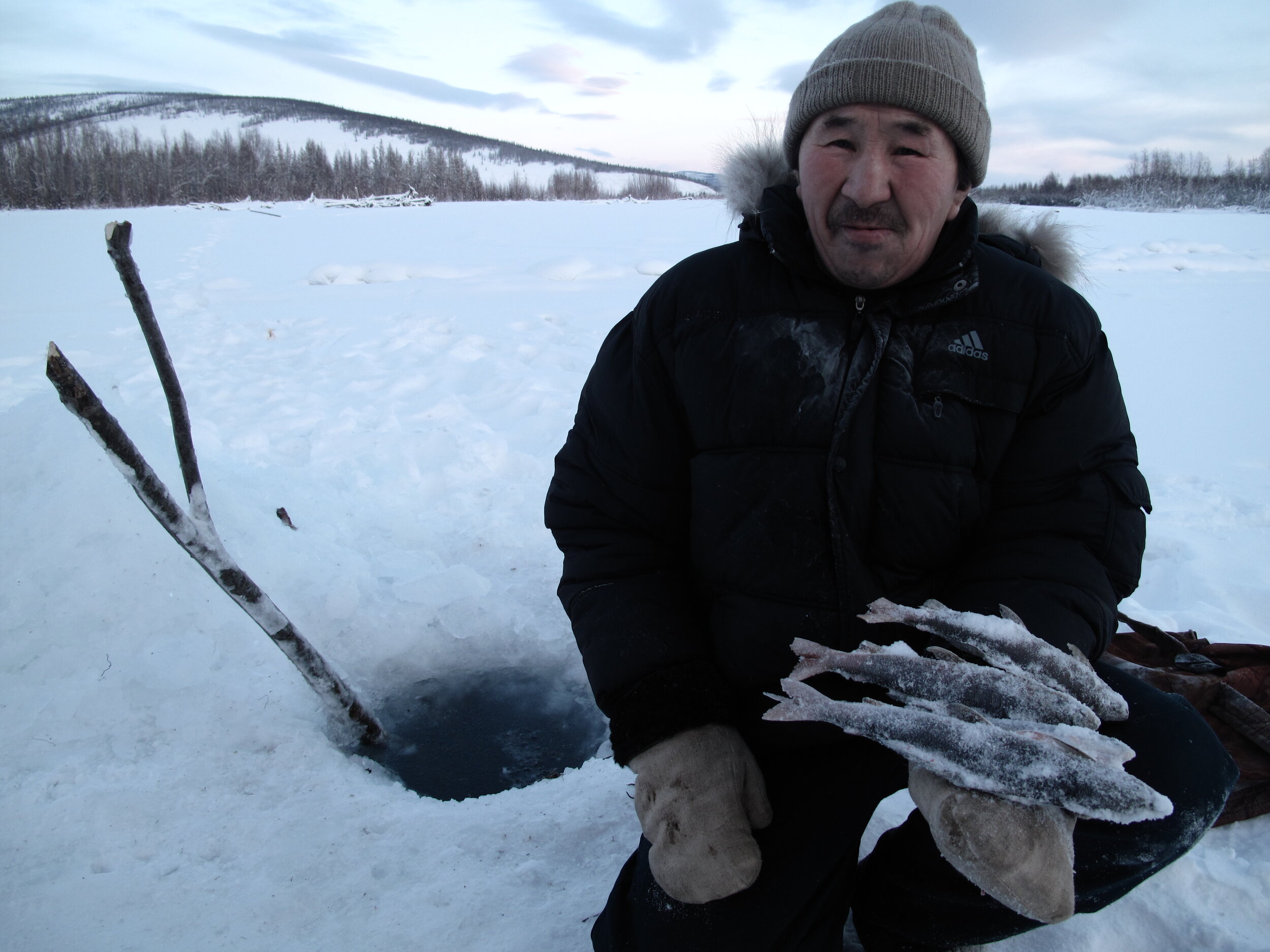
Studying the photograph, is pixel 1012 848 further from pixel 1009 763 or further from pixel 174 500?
pixel 174 500

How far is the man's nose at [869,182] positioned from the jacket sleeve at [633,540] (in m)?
0.40

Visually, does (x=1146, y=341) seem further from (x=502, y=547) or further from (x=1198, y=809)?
(x=1198, y=809)

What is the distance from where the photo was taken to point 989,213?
1.67 meters

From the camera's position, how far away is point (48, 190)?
102ft

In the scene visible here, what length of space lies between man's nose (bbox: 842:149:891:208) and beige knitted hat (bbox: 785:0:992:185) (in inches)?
4.0

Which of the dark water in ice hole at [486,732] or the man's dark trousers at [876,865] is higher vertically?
the man's dark trousers at [876,865]

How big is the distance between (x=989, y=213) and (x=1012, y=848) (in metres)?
1.40

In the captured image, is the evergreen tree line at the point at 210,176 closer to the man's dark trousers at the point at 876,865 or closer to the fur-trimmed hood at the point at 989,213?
the fur-trimmed hood at the point at 989,213

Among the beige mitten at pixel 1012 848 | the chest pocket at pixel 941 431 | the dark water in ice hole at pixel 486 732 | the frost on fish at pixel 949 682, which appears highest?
the chest pocket at pixel 941 431

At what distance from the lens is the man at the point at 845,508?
117cm

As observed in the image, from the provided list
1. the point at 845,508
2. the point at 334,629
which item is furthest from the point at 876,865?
the point at 334,629

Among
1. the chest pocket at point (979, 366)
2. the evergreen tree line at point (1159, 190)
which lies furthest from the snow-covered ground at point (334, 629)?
the evergreen tree line at point (1159, 190)

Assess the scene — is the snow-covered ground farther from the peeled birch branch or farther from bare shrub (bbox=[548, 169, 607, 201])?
bare shrub (bbox=[548, 169, 607, 201])

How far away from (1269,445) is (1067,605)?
4.08 meters
